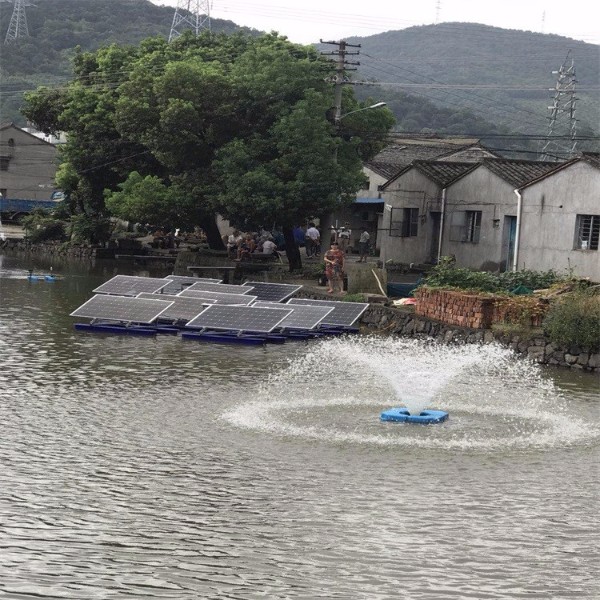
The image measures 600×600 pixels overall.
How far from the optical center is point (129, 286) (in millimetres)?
37531

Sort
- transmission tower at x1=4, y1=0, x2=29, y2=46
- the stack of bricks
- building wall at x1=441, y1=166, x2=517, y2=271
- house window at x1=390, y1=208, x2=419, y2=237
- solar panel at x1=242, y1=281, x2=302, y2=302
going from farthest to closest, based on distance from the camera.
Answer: transmission tower at x1=4, y1=0, x2=29, y2=46, house window at x1=390, y1=208, x2=419, y2=237, building wall at x1=441, y1=166, x2=517, y2=271, solar panel at x1=242, y1=281, x2=302, y2=302, the stack of bricks

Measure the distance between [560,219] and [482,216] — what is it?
7.12 metres

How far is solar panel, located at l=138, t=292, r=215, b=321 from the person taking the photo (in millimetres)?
33875

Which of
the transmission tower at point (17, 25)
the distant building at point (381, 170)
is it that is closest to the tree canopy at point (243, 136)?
the distant building at point (381, 170)

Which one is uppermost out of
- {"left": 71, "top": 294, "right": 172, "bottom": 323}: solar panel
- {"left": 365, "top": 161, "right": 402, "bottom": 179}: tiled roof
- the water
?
{"left": 365, "top": 161, "right": 402, "bottom": 179}: tiled roof

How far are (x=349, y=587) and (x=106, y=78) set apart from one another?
2235 inches

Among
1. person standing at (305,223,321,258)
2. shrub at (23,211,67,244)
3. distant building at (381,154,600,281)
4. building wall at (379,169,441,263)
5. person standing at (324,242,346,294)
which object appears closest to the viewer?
person standing at (324,242,346,294)

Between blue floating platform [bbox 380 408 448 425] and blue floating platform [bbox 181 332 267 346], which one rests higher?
blue floating platform [bbox 181 332 267 346]

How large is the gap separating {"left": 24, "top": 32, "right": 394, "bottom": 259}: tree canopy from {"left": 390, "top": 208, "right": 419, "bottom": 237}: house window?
10.2 ft

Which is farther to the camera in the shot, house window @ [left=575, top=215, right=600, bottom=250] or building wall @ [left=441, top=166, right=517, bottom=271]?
building wall @ [left=441, top=166, right=517, bottom=271]

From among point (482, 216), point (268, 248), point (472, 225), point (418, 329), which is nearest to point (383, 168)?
point (268, 248)

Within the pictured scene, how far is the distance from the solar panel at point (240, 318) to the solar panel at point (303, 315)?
34 centimetres

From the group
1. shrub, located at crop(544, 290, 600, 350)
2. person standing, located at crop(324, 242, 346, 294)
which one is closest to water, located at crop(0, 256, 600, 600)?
shrub, located at crop(544, 290, 600, 350)

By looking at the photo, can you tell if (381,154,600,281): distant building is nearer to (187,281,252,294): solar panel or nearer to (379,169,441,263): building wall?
(379,169,441,263): building wall
